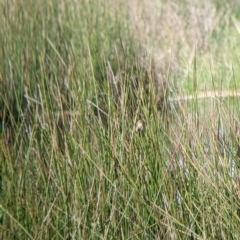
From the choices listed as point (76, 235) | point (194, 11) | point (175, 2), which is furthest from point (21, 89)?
point (175, 2)

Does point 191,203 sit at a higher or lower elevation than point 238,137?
lower

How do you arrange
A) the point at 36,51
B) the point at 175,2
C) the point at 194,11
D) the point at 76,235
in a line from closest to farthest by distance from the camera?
the point at 76,235 < the point at 36,51 < the point at 194,11 < the point at 175,2

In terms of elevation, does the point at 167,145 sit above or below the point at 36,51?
above

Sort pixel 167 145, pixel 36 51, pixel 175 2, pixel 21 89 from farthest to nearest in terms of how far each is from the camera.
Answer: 1. pixel 175 2
2. pixel 36 51
3. pixel 21 89
4. pixel 167 145

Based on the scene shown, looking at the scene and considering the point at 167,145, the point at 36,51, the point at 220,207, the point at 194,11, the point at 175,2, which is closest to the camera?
the point at 220,207

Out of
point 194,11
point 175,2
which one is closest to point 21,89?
point 194,11

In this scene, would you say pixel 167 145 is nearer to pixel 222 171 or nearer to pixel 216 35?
pixel 222 171

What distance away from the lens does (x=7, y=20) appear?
5.90 m

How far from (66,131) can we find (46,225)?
1.62ft

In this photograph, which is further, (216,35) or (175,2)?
(175,2)

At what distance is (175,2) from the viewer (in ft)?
29.7

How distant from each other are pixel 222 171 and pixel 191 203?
0.50ft

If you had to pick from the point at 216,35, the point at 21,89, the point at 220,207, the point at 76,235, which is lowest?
the point at 216,35

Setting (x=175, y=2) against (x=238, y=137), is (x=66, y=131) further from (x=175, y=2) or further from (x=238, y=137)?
(x=175, y=2)
